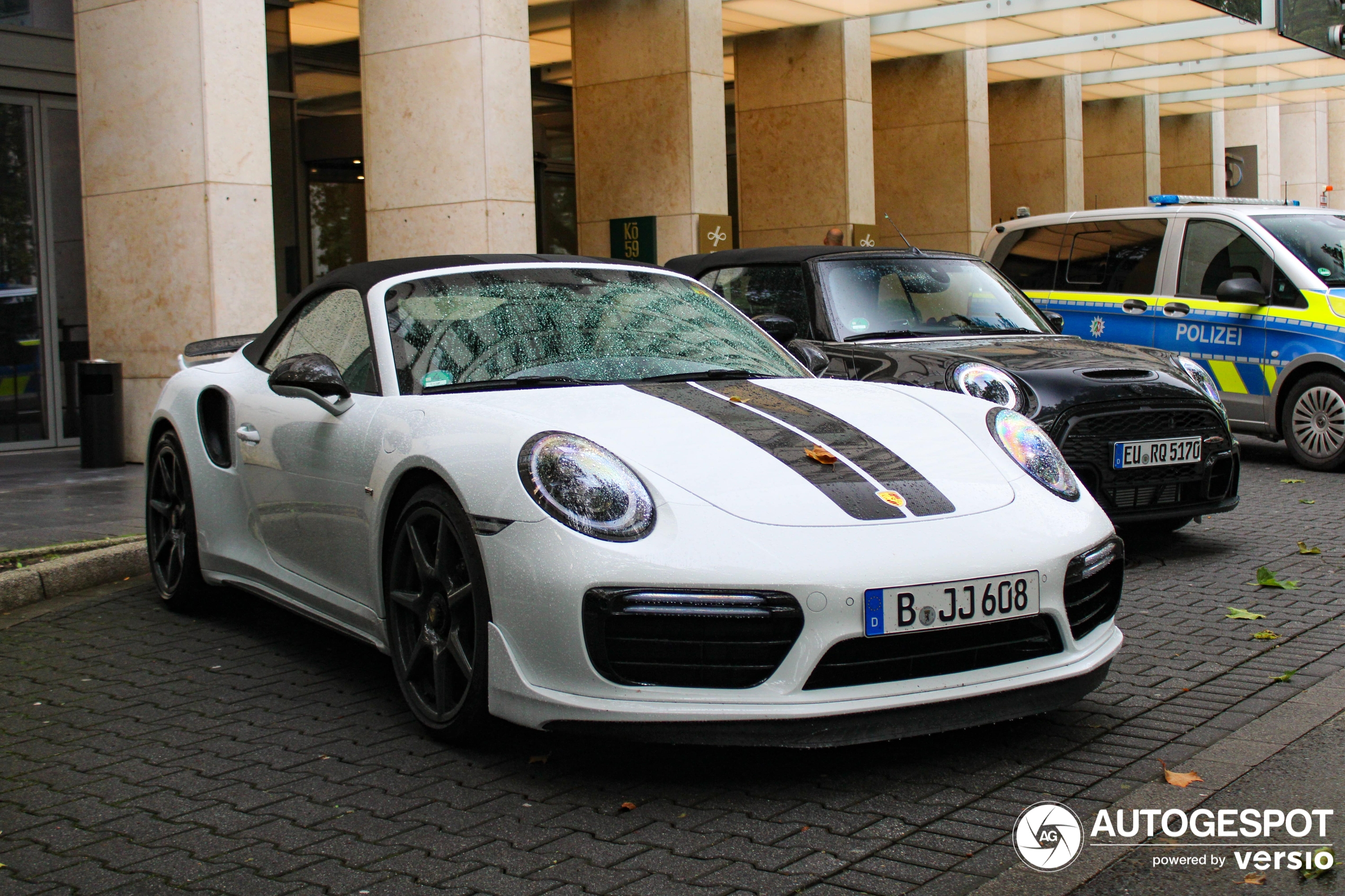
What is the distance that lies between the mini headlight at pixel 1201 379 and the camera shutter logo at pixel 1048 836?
3970 mm

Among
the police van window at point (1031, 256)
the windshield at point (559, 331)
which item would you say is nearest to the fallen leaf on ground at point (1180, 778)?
the windshield at point (559, 331)

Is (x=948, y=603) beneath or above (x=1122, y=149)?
beneath

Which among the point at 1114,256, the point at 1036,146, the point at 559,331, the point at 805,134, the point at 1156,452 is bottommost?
the point at 1156,452

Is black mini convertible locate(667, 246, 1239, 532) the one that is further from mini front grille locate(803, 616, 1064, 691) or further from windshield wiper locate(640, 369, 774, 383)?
mini front grille locate(803, 616, 1064, 691)

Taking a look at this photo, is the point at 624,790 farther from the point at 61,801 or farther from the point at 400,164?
the point at 400,164

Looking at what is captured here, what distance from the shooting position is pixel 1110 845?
122 inches

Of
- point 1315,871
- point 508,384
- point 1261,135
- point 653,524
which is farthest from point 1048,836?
point 1261,135

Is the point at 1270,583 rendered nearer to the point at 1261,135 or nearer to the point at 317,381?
the point at 317,381

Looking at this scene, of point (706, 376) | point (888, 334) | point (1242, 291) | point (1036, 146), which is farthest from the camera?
point (1036, 146)

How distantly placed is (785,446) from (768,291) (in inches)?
161

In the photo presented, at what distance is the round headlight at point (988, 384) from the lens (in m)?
6.46

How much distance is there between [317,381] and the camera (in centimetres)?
444

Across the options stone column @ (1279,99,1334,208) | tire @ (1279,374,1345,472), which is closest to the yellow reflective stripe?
tire @ (1279,374,1345,472)

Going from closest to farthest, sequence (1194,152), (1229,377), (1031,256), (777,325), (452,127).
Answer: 1. (777,325)
2. (1229,377)
3. (1031,256)
4. (452,127)
5. (1194,152)
